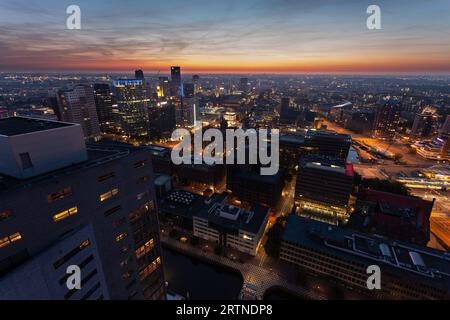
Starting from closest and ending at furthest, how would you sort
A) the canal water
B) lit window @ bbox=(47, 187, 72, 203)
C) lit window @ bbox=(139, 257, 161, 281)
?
lit window @ bbox=(47, 187, 72, 203) < lit window @ bbox=(139, 257, 161, 281) < the canal water

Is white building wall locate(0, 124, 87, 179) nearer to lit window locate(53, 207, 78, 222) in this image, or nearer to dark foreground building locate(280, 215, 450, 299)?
lit window locate(53, 207, 78, 222)

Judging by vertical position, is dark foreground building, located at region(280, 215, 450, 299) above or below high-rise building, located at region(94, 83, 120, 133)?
below

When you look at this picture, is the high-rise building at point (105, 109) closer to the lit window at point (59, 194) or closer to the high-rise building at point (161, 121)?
the high-rise building at point (161, 121)

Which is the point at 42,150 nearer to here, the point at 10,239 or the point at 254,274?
the point at 10,239

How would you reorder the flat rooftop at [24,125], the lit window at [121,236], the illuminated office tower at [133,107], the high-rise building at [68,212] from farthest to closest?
the illuminated office tower at [133,107]
the lit window at [121,236]
the flat rooftop at [24,125]
the high-rise building at [68,212]

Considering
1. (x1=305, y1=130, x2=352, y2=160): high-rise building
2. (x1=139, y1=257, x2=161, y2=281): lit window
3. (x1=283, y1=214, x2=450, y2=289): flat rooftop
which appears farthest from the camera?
(x1=305, y1=130, x2=352, y2=160): high-rise building

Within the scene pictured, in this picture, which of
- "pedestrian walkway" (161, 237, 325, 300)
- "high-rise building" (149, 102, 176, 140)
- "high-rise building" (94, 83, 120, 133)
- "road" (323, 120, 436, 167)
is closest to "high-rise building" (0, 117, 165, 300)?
"pedestrian walkway" (161, 237, 325, 300)

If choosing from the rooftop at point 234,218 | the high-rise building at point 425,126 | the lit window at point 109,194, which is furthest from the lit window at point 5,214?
the high-rise building at point 425,126

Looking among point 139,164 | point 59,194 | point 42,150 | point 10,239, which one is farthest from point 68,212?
point 139,164

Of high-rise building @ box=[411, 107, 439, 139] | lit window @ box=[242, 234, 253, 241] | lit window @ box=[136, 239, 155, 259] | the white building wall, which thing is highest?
the white building wall
